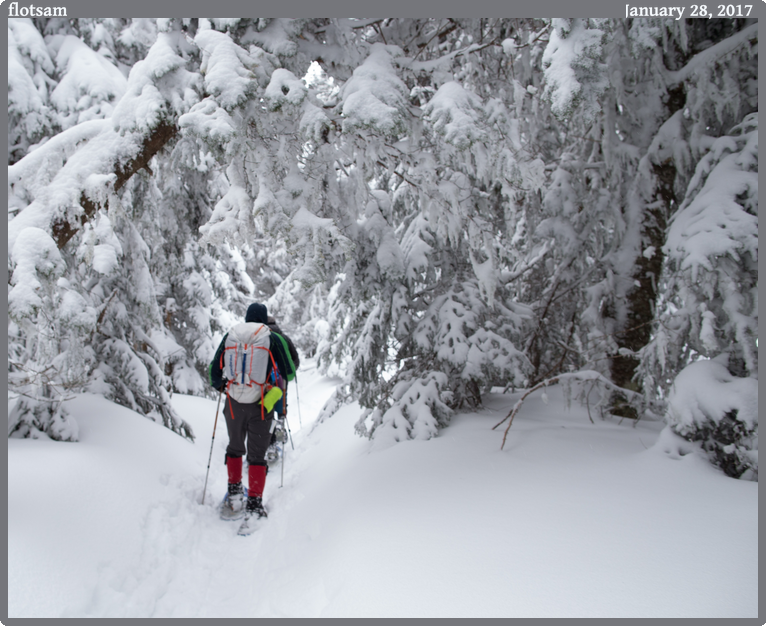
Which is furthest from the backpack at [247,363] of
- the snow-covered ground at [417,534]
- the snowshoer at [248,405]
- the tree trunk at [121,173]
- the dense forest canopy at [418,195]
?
the tree trunk at [121,173]

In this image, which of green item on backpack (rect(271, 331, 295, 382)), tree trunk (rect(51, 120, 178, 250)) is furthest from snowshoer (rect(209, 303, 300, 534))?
tree trunk (rect(51, 120, 178, 250))

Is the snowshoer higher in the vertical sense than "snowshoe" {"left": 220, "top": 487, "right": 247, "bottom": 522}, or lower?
higher

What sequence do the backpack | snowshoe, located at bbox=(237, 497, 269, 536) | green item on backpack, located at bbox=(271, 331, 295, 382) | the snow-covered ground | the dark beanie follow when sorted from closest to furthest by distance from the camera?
1. the snow-covered ground
2. snowshoe, located at bbox=(237, 497, 269, 536)
3. the backpack
4. green item on backpack, located at bbox=(271, 331, 295, 382)
5. the dark beanie

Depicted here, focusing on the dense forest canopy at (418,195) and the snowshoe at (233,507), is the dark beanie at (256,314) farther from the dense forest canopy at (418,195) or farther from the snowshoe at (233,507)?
the snowshoe at (233,507)

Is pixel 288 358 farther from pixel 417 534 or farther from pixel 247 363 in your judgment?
pixel 417 534

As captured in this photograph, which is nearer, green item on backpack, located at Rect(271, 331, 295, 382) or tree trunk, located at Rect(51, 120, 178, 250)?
tree trunk, located at Rect(51, 120, 178, 250)

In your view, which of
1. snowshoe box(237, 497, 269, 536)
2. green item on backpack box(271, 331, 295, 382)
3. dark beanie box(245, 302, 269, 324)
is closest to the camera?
snowshoe box(237, 497, 269, 536)

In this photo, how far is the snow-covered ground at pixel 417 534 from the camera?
2.21 metres

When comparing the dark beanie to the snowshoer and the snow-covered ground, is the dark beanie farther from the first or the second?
the snow-covered ground

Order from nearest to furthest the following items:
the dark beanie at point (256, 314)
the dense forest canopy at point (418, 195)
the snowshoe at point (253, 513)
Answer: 1. the dense forest canopy at point (418, 195)
2. the snowshoe at point (253, 513)
3. the dark beanie at point (256, 314)

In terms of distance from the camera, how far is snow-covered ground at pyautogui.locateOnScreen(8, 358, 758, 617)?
2207mm

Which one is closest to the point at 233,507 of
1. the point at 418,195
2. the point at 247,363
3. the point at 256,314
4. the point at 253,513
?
the point at 253,513

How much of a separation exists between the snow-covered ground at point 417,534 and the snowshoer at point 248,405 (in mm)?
280

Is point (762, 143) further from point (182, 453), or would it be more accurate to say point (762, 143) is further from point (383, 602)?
point (182, 453)
